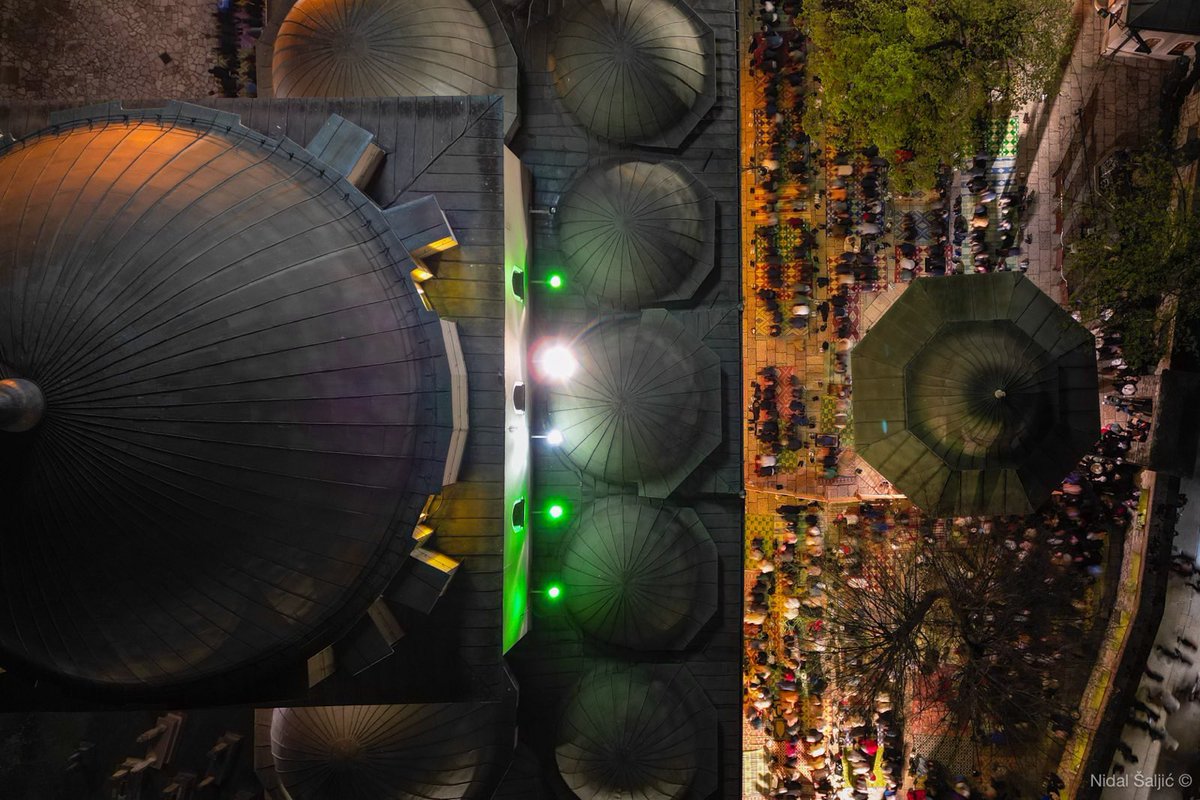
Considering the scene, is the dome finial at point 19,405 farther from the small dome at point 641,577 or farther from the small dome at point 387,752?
the small dome at point 641,577

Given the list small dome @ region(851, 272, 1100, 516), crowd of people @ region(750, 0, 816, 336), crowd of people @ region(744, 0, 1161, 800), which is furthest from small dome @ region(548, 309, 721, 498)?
crowd of people @ region(750, 0, 816, 336)

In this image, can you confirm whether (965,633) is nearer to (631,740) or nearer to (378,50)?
(631,740)

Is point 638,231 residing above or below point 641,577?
above

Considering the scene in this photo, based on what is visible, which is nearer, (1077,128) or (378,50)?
(378,50)

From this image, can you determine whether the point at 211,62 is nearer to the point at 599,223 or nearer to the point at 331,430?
the point at 599,223

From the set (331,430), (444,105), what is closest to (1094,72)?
(444,105)

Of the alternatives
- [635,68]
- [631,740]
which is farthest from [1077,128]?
[631,740]
